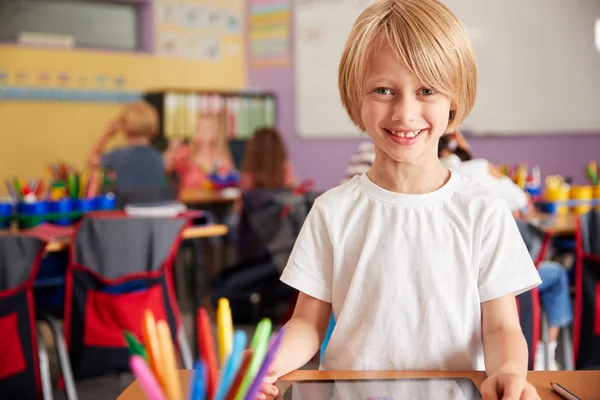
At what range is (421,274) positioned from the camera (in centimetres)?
95

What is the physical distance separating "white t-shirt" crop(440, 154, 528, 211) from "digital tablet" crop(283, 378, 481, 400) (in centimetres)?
170

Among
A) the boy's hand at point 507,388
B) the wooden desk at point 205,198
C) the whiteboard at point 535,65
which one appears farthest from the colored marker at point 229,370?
the whiteboard at point 535,65

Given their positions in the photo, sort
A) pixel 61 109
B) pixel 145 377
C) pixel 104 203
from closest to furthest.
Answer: pixel 145 377 → pixel 104 203 → pixel 61 109

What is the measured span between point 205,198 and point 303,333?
406 centimetres

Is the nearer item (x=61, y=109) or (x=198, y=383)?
(x=198, y=383)

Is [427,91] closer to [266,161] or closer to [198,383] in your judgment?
[198,383]

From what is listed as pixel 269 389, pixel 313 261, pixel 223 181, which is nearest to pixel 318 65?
pixel 223 181

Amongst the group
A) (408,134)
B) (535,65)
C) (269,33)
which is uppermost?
(269,33)

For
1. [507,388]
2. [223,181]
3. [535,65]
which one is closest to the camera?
[507,388]

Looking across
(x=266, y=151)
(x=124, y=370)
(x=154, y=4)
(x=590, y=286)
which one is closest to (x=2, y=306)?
(x=124, y=370)

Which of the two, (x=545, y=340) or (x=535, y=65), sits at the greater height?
(x=535, y=65)

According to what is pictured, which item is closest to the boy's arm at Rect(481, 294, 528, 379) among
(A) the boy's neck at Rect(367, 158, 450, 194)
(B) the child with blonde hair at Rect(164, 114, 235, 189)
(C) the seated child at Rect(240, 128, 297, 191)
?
(A) the boy's neck at Rect(367, 158, 450, 194)

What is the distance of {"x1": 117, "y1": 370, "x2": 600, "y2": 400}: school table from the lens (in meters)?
0.79

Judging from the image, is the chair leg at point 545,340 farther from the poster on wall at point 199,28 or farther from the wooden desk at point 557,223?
the poster on wall at point 199,28
